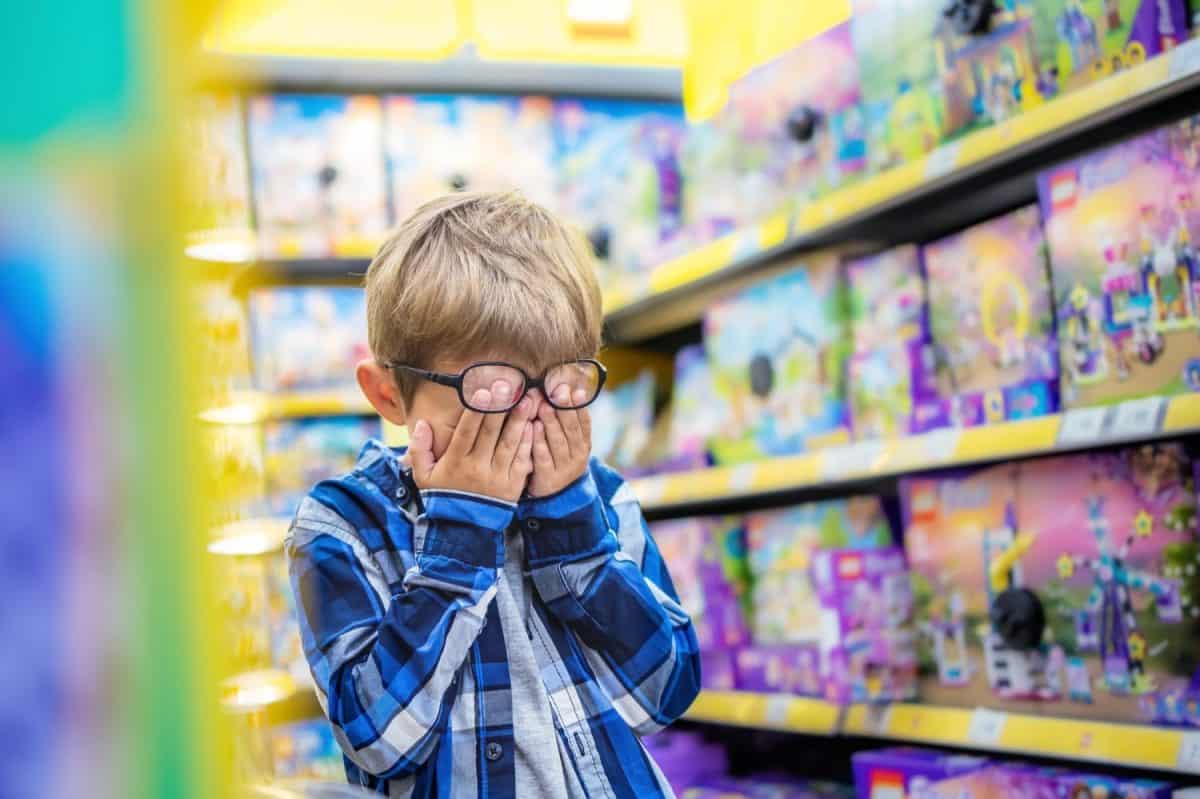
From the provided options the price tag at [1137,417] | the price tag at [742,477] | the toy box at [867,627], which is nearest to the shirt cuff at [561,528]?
the price tag at [1137,417]

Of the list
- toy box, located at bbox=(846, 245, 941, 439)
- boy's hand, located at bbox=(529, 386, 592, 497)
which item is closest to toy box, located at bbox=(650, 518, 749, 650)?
toy box, located at bbox=(846, 245, 941, 439)

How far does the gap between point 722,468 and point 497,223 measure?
139cm

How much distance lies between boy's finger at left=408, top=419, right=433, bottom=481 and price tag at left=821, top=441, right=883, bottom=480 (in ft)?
3.78

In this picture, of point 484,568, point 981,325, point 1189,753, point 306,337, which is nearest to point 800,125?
point 981,325

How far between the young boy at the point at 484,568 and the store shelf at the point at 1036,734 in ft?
2.55

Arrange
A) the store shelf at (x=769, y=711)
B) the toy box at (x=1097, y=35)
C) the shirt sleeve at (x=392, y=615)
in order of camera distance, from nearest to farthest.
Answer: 1. the shirt sleeve at (x=392, y=615)
2. the toy box at (x=1097, y=35)
3. the store shelf at (x=769, y=711)

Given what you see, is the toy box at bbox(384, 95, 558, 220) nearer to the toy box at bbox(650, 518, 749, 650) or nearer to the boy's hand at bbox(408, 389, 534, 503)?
the toy box at bbox(650, 518, 749, 650)

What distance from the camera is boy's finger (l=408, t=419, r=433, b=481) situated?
1068 millimetres

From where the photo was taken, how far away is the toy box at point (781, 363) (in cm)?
231

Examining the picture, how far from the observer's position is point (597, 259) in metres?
3.36

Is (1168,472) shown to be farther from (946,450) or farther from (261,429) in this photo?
(261,429)

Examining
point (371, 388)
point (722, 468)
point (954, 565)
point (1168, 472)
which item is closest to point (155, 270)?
point (371, 388)

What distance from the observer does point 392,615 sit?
1021mm

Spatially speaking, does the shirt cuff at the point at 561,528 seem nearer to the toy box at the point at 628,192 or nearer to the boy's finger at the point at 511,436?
the boy's finger at the point at 511,436
